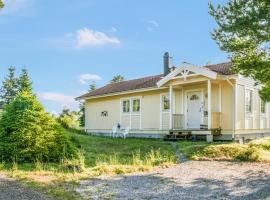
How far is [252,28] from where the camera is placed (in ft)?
41.6

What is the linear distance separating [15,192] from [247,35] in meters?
9.37

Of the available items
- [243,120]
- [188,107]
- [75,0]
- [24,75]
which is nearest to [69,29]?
[75,0]

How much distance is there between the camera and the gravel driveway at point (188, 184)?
7816 mm

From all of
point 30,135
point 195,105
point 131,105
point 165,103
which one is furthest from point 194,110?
point 30,135

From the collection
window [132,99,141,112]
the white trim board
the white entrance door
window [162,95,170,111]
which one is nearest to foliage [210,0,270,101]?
the white trim board

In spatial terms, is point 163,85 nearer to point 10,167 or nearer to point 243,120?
point 243,120

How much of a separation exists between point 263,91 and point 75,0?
26.0 feet

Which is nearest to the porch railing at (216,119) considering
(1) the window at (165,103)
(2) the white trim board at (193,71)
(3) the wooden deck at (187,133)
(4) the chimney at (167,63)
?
(3) the wooden deck at (187,133)

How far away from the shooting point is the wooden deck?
61.2 feet

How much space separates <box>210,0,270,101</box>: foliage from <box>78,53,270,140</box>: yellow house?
4183 mm

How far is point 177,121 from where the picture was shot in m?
20.7

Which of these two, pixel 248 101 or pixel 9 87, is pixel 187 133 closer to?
pixel 248 101

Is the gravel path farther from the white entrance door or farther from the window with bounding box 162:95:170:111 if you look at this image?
the window with bounding box 162:95:170:111

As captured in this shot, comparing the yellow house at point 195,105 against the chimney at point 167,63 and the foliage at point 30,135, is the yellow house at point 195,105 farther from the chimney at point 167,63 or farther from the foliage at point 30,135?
the foliage at point 30,135
